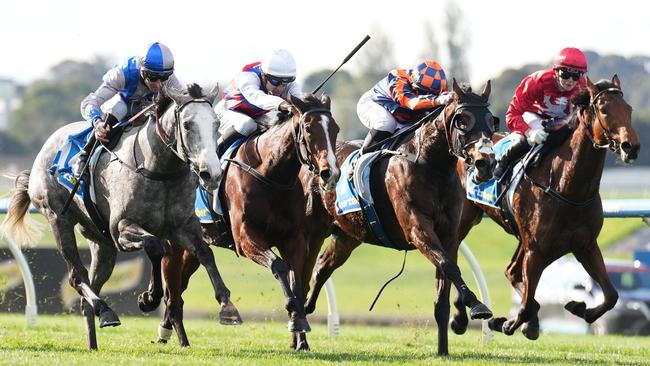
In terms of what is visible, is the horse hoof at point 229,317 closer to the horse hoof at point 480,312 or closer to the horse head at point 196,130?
the horse head at point 196,130

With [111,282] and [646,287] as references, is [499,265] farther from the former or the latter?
[111,282]

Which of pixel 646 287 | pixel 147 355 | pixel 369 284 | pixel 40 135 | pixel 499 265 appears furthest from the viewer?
pixel 40 135

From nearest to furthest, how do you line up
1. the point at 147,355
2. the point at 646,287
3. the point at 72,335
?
the point at 147,355 < the point at 72,335 < the point at 646,287

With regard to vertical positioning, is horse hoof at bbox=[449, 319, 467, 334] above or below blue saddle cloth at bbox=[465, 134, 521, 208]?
below

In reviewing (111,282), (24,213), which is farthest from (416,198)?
(111,282)

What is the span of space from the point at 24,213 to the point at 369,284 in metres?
22.8

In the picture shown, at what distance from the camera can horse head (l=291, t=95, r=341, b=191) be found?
8188mm

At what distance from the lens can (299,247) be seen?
29.3 feet

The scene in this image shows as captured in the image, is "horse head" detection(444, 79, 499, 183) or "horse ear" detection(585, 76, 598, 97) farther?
"horse ear" detection(585, 76, 598, 97)

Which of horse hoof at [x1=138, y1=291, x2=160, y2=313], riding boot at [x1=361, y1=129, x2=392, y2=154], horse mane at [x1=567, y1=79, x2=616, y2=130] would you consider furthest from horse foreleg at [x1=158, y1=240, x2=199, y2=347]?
horse mane at [x1=567, y1=79, x2=616, y2=130]

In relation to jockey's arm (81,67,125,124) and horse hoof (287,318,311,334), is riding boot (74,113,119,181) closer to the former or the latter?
jockey's arm (81,67,125,124)

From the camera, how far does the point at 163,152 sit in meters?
8.36

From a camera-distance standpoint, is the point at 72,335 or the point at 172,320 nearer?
the point at 172,320

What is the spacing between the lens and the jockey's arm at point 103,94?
9.14 meters
